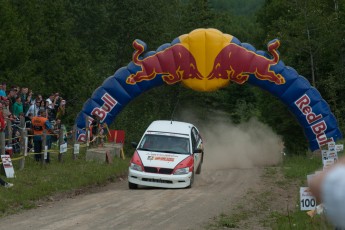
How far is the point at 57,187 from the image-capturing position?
52.4ft

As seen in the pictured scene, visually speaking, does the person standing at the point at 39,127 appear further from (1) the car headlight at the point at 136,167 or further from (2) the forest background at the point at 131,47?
(2) the forest background at the point at 131,47

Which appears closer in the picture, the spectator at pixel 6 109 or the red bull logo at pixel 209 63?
the spectator at pixel 6 109

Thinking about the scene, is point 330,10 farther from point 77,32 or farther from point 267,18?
point 77,32

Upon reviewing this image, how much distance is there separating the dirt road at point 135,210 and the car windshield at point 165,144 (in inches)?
53.8

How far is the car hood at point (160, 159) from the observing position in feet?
56.8

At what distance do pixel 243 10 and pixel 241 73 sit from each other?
156m

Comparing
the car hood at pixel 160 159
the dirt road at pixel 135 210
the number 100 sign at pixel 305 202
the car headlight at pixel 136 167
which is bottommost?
the dirt road at pixel 135 210

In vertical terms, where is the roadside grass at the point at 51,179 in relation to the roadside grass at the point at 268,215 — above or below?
above

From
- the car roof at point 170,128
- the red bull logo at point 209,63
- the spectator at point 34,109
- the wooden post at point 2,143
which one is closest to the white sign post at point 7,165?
the wooden post at point 2,143

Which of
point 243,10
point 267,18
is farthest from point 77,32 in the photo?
point 243,10

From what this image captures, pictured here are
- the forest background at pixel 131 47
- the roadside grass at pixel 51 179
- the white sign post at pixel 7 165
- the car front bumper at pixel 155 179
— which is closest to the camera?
the roadside grass at pixel 51 179

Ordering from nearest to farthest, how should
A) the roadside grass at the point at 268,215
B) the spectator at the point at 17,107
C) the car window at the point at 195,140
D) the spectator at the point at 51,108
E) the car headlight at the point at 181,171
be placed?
the roadside grass at the point at 268,215, the car headlight at the point at 181,171, the car window at the point at 195,140, the spectator at the point at 17,107, the spectator at the point at 51,108

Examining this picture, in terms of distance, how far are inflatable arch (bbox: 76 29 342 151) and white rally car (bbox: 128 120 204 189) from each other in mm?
4328

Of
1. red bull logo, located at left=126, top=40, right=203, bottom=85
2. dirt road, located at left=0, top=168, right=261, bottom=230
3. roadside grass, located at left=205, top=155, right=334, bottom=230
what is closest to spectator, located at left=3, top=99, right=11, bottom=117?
dirt road, located at left=0, top=168, right=261, bottom=230
